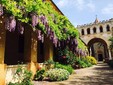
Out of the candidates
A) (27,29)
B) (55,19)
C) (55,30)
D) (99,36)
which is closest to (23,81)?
(27,29)

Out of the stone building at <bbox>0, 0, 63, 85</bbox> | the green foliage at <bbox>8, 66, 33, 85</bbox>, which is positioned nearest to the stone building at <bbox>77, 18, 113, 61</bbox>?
the stone building at <bbox>0, 0, 63, 85</bbox>

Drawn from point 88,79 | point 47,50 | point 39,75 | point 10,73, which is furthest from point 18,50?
point 88,79

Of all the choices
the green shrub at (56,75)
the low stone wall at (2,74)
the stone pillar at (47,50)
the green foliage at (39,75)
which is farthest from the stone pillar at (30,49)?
the low stone wall at (2,74)

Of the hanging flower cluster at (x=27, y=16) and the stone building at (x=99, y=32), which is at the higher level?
the stone building at (x=99, y=32)

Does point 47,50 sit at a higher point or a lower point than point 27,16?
lower

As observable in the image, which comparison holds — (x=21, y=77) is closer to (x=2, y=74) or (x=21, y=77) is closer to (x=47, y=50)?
(x=2, y=74)

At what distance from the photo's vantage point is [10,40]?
1281 centimetres

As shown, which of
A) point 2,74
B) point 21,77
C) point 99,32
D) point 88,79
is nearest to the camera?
point 2,74

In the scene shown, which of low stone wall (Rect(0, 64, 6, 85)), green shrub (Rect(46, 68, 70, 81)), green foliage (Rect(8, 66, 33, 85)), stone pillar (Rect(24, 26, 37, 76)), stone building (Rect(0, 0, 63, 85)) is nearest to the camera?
low stone wall (Rect(0, 64, 6, 85))

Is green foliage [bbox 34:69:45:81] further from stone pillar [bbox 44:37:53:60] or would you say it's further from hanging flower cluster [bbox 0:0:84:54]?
stone pillar [bbox 44:37:53:60]

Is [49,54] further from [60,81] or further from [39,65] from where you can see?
[60,81]

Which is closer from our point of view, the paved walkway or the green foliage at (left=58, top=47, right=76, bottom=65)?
the paved walkway

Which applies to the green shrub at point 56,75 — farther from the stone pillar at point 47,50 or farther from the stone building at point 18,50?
the stone pillar at point 47,50

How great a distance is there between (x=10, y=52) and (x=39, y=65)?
2.77 meters
